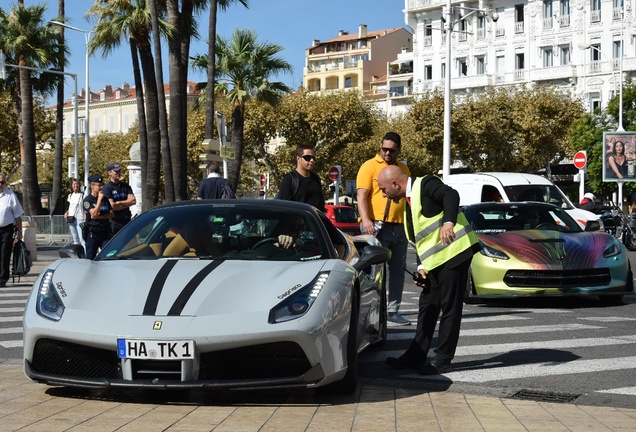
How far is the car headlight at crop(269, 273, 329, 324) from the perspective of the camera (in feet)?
21.8

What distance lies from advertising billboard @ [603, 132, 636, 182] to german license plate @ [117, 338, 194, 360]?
44.0m

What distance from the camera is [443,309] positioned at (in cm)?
829

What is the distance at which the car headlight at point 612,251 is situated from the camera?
14.2 metres

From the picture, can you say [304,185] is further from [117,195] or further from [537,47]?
[537,47]

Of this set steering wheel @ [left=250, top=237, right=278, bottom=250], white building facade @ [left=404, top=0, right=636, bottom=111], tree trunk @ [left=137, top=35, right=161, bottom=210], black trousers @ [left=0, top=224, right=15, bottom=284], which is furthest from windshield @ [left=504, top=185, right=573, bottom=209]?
white building facade @ [left=404, top=0, right=636, bottom=111]

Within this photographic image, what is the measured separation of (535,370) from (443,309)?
3.14ft

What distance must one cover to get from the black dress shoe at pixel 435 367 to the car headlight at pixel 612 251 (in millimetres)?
6199

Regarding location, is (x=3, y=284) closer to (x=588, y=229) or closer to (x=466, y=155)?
(x=588, y=229)

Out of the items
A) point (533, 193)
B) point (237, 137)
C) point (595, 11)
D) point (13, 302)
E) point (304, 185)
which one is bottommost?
point (13, 302)

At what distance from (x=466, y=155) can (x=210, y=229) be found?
209ft

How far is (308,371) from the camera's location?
22.0 ft

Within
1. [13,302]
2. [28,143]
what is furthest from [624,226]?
[28,143]

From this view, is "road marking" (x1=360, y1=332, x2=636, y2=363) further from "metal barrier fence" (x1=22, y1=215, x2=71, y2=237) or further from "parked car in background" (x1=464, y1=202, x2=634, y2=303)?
"metal barrier fence" (x1=22, y1=215, x2=71, y2=237)

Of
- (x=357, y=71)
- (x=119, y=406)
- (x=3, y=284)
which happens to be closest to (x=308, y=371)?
(x=119, y=406)
